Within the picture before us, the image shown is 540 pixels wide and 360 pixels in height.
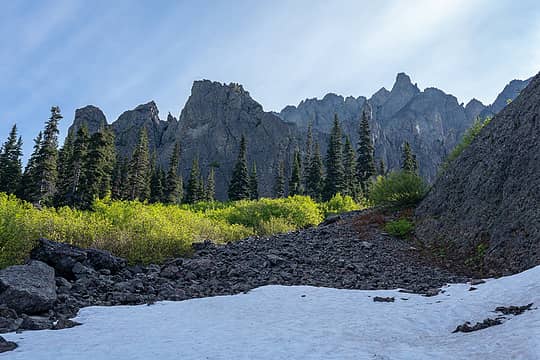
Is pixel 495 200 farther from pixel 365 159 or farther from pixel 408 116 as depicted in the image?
pixel 408 116

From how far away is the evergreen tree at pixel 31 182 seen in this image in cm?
4115

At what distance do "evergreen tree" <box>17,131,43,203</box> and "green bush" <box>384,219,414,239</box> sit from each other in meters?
38.5

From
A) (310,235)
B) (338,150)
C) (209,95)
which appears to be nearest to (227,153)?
(209,95)

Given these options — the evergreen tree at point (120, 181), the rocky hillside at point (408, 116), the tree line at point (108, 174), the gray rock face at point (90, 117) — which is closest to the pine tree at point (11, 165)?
the tree line at point (108, 174)

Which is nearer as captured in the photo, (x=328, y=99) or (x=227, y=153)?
(x=227, y=153)

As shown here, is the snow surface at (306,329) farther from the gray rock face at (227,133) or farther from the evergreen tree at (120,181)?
the gray rock face at (227,133)

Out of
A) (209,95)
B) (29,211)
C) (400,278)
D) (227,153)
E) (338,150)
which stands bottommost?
(400,278)

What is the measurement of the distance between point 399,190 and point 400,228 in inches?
145

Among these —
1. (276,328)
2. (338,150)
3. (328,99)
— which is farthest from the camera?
(328,99)

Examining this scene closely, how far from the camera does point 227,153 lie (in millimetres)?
110250

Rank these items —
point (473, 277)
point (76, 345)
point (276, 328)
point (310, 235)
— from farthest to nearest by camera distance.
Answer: point (310, 235), point (473, 277), point (276, 328), point (76, 345)

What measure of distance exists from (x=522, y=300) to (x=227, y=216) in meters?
19.7

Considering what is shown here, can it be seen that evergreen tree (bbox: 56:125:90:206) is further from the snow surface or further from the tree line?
the snow surface

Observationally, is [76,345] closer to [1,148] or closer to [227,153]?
[1,148]
